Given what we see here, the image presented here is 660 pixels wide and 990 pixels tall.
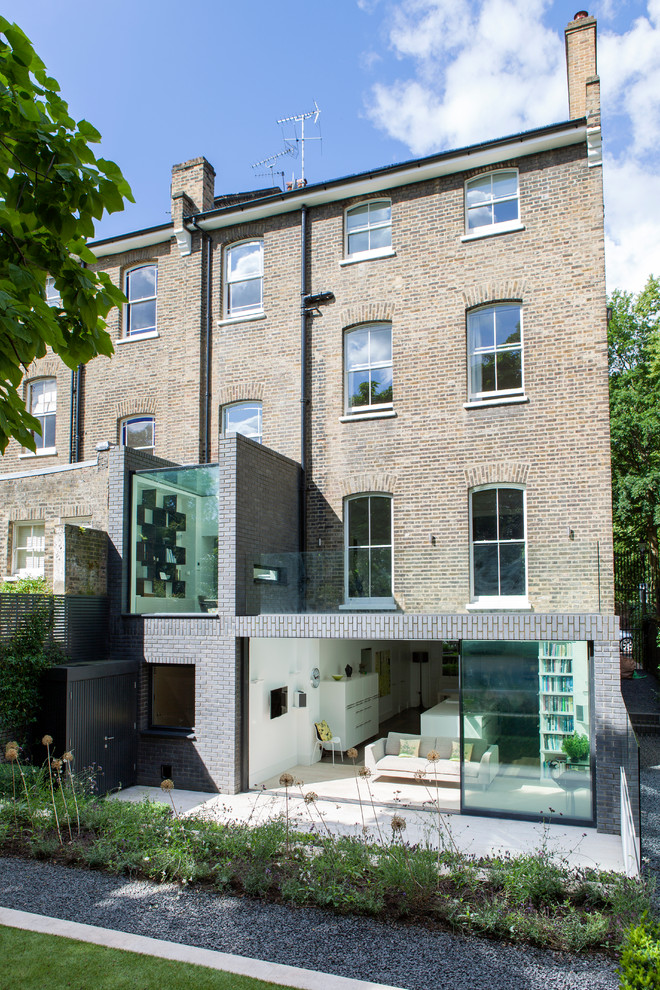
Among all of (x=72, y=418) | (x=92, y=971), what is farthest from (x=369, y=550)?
(x=92, y=971)

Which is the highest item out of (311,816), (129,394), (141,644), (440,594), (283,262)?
(283,262)

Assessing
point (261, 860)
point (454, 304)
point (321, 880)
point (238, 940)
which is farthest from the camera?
point (454, 304)

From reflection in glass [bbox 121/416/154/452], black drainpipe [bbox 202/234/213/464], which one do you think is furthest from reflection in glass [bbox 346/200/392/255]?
reflection in glass [bbox 121/416/154/452]

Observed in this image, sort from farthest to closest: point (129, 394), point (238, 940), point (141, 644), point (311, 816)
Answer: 1. point (129, 394)
2. point (141, 644)
3. point (311, 816)
4. point (238, 940)

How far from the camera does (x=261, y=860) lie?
775cm

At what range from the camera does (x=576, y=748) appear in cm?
1085

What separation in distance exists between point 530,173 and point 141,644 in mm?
11659

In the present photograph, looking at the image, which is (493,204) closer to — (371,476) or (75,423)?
(371,476)

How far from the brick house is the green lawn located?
20.2ft

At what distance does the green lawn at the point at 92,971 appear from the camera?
5.61 metres

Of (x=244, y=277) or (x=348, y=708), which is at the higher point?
(x=244, y=277)

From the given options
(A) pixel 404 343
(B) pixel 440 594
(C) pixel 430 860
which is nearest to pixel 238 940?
(C) pixel 430 860

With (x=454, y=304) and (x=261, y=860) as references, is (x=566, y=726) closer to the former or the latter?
(x=261, y=860)

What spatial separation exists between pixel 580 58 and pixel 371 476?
30.2ft
